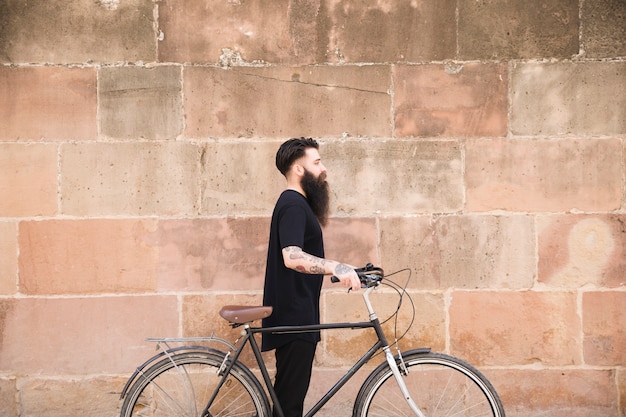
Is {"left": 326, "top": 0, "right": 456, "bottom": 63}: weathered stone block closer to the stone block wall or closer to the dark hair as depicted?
the stone block wall

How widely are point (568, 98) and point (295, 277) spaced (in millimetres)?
2362

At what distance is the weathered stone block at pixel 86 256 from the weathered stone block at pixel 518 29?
2541mm

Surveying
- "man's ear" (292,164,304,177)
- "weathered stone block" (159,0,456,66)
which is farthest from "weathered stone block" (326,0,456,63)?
"man's ear" (292,164,304,177)

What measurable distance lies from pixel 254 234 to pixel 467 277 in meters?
1.49

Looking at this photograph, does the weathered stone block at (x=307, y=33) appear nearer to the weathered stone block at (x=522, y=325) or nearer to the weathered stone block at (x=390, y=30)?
the weathered stone block at (x=390, y=30)

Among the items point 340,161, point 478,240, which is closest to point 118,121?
point 340,161

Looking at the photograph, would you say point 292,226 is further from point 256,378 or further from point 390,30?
point 390,30

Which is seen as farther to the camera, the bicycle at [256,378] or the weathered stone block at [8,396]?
the weathered stone block at [8,396]

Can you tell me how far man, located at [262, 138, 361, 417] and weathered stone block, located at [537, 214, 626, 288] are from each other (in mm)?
1770

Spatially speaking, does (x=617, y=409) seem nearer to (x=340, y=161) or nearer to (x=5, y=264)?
(x=340, y=161)

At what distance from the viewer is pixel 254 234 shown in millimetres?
4707

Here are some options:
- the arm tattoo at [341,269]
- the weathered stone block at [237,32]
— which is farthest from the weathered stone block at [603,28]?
the arm tattoo at [341,269]

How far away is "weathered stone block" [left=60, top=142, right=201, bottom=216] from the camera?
15.4 feet

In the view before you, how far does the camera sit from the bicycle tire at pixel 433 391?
376 centimetres
